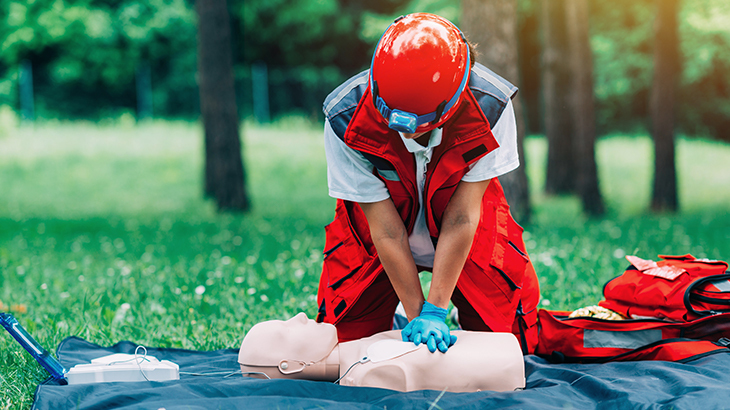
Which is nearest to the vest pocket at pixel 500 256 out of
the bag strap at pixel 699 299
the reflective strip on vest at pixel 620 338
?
the reflective strip on vest at pixel 620 338

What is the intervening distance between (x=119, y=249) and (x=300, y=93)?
1485 centimetres

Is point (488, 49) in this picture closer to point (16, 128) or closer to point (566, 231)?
point (566, 231)

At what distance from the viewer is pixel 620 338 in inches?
121

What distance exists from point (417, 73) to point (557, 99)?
32.7ft

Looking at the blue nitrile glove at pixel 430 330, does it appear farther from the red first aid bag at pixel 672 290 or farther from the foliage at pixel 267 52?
the foliage at pixel 267 52

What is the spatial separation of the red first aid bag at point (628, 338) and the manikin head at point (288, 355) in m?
1.08

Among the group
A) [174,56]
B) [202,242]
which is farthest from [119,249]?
[174,56]

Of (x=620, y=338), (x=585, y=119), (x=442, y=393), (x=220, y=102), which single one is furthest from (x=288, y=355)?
(x=585, y=119)

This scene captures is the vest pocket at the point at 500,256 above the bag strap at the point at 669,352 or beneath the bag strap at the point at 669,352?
above

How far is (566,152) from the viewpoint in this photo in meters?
12.1

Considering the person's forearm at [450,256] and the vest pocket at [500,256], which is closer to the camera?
the person's forearm at [450,256]

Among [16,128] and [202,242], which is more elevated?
[16,128]

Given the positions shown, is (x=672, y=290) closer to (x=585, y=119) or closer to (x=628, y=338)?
(x=628, y=338)

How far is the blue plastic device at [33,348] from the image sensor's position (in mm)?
2561
